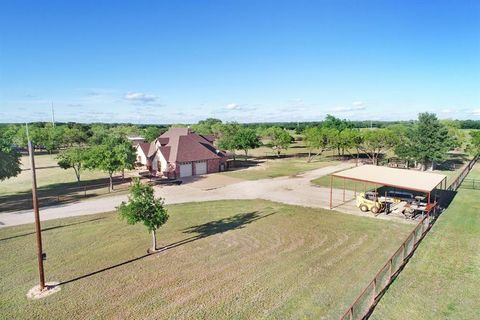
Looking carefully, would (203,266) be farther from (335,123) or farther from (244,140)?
(335,123)

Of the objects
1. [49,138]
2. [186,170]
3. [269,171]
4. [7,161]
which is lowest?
[269,171]

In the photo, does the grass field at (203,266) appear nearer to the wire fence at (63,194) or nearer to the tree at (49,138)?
the wire fence at (63,194)

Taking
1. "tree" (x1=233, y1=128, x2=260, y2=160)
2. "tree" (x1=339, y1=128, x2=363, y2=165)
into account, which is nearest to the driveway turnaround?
"tree" (x1=233, y1=128, x2=260, y2=160)

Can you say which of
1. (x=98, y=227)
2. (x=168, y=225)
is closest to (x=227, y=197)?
(x=168, y=225)

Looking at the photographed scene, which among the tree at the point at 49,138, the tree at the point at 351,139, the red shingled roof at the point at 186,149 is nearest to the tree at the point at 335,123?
the tree at the point at 351,139

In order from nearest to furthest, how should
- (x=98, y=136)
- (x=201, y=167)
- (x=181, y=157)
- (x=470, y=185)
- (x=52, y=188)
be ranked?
1. (x=470, y=185)
2. (x=52, y=188)
3. (x=181, y=157)
4. (x=201, y=167)
5. (x=98, y=136)

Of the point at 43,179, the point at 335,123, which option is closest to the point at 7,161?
the point at 43,179
